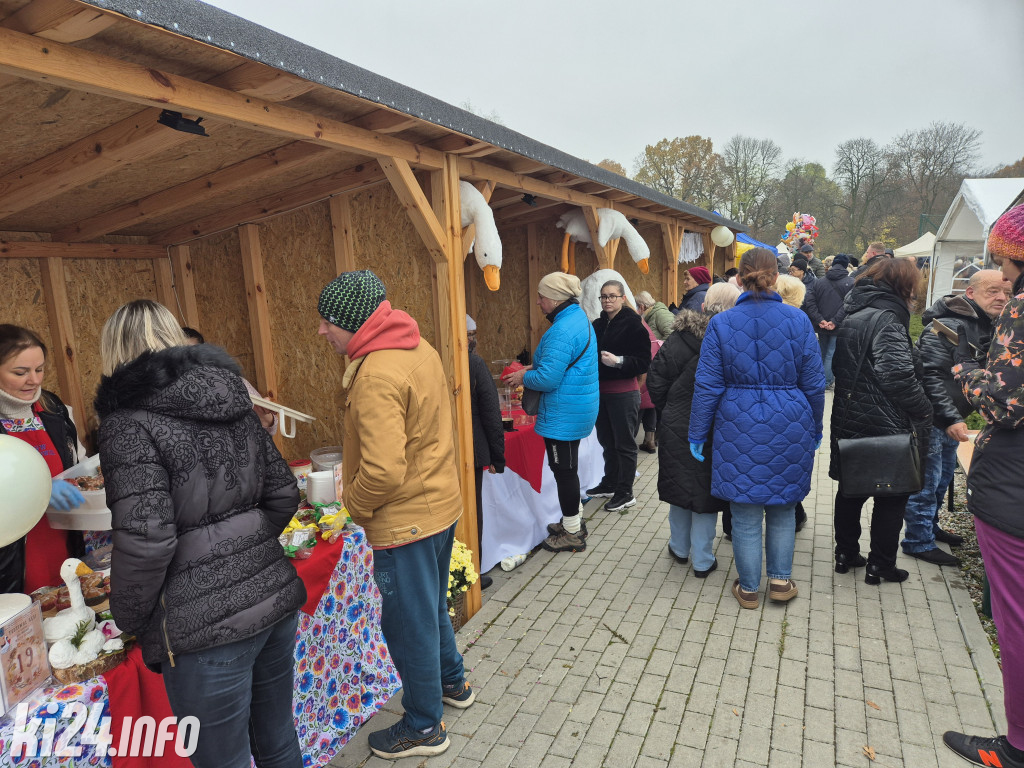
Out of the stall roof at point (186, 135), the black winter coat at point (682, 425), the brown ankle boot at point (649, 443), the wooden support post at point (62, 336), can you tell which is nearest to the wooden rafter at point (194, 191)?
the stall roof at point (186, 135)

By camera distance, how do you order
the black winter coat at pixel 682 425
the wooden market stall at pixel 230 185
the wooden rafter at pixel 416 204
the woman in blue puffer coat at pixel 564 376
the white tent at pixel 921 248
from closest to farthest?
the wooden market stall at pixel 230 185 < the wooden rafter at pixel 416 204 < the black winter coat at pixel 682 425 < the woman in blue puffer coat at pixel 564 376 < the white tent at pixel 921 248

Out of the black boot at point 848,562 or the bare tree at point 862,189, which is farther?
the bare tree at point 862,189

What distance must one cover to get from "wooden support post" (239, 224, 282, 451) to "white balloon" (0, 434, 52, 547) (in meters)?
2.07

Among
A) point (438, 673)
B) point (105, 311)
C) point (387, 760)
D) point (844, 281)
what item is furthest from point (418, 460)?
point (844, 281)

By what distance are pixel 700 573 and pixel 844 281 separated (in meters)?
6.43

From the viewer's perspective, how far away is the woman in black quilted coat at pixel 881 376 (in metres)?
3.22

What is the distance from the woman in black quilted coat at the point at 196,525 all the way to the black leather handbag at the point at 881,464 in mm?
2946

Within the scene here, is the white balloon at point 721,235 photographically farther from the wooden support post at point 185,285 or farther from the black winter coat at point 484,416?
the wooden support post at point 185,285

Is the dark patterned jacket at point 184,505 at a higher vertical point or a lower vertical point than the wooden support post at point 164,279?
lower

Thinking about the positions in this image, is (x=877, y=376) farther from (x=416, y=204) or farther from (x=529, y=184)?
A: (x=416, y=204)

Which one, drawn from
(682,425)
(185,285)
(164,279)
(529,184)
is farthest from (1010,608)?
(164,279)

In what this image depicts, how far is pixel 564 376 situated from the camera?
12.9 ft

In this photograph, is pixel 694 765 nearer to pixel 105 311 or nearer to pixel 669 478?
pixel 669 478

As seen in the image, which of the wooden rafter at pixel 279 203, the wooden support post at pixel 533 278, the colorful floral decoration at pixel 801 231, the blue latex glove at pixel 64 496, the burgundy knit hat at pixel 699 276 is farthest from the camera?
the colorful floral decoration at pixel 801 231
